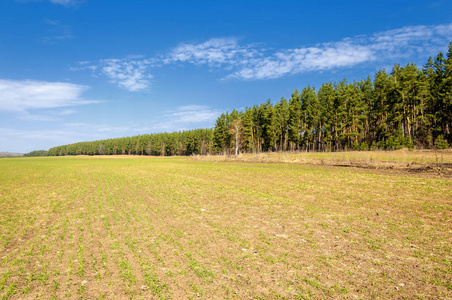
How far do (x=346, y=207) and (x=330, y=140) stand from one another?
195ft

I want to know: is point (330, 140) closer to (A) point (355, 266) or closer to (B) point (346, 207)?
(B) point (346, 207)

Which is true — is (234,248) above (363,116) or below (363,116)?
below

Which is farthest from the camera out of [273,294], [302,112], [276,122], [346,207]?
[276,122]

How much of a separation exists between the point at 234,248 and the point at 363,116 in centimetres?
6314

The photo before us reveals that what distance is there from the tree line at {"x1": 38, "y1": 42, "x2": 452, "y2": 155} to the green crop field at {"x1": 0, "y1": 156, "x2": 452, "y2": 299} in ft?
135

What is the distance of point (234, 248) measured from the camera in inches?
258

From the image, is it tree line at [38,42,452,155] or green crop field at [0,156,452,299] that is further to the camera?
tree line at [38,42,452,155]

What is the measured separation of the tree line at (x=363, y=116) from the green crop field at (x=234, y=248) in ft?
135

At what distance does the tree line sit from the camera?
4756 cm

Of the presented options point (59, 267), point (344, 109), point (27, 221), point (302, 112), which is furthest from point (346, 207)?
point (302, 112)

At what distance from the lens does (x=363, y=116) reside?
190 feet

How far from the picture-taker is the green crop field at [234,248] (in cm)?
462

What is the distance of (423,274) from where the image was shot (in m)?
4.92

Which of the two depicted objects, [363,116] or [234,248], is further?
[363,116]
